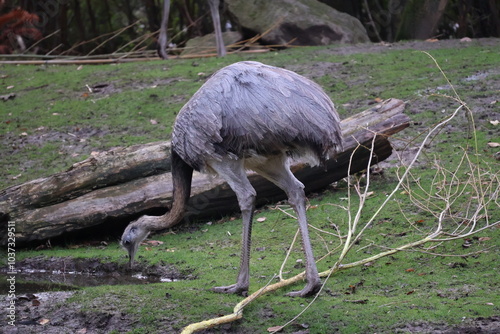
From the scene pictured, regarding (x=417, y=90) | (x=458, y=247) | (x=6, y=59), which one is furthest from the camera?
(x=6, y=59)

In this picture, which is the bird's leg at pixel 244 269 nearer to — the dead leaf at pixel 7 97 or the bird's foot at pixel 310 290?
the bird's foot at pixel 310 290

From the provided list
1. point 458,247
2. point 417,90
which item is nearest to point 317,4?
point 417,90

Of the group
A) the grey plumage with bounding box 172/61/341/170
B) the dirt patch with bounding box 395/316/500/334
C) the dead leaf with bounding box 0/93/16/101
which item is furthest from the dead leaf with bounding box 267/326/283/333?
the dead leaf with bounding box 0/93/16/101

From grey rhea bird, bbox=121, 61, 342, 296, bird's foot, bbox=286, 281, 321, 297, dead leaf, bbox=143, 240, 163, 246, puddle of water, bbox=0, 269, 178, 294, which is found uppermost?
grey rhea bird, bbox=121, 61, 342, 296

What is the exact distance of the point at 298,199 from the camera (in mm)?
5203

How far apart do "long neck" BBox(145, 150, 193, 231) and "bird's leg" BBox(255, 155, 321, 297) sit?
57 centimetres

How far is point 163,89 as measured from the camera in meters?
10.9

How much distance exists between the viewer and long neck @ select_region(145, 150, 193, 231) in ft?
17.0

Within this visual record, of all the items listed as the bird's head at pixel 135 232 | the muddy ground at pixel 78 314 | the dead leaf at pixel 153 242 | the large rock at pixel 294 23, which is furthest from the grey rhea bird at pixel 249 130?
the large rock at pixel 294 23

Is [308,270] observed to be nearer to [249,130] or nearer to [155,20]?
[249,130]

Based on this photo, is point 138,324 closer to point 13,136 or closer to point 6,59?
point 13,136

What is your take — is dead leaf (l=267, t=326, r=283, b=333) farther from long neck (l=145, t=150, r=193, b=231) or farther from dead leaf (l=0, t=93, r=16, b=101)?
dead leaf (l=0, t=93, r=16, b=101)

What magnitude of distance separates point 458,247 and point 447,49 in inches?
266

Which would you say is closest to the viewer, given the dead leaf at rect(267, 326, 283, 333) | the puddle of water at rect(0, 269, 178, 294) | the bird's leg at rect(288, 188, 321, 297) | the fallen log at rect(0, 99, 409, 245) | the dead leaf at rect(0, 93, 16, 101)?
the dead leaf at rect(267, 326, 283, 333)
